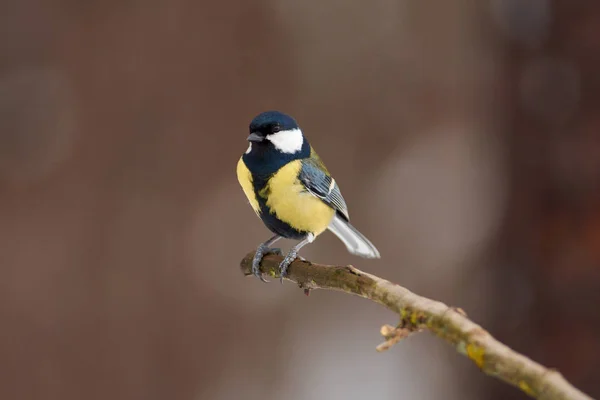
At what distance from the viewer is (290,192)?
73cm

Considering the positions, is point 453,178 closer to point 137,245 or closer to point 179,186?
point 179,186

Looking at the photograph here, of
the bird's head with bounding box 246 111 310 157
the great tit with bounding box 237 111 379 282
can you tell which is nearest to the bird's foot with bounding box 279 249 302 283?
the great tit with bounding box 237 111 379 282

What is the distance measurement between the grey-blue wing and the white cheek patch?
0.17 feet

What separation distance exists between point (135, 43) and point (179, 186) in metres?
0.31

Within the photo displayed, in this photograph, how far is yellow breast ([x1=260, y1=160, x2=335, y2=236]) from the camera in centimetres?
71

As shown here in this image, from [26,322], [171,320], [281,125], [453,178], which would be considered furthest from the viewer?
[453,178]

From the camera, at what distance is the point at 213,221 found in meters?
1.46

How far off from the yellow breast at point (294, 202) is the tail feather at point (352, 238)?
1.6 inches

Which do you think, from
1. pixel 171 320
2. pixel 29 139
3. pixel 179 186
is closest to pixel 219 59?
Result: pixel 179 186

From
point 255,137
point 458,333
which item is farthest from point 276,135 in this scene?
point 458,333

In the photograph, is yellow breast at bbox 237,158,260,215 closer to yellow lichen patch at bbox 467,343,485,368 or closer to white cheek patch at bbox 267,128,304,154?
white cheek patch at bbox 267,128,304,154

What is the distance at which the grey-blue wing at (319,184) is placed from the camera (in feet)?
2.41

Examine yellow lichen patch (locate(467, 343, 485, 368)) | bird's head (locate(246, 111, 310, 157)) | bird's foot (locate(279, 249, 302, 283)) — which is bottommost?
yellow lichen patch (locate(467, 343, 485, 368))

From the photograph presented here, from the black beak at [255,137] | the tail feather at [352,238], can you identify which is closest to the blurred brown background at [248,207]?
the tail feather at [352,238]
